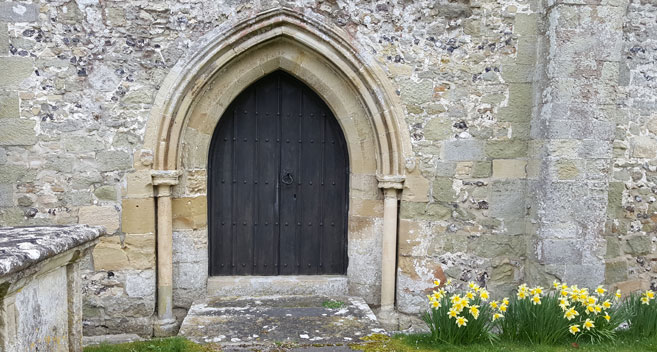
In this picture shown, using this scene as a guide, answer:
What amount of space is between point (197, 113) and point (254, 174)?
86 cm

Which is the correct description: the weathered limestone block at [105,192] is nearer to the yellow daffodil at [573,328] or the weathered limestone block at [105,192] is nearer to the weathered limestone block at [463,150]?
the weathered limestone block at [463,150]

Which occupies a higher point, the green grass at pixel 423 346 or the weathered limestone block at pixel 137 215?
the weathered limestone block at pixel 137 215

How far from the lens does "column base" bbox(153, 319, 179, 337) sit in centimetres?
432

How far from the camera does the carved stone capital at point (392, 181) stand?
14.3ft

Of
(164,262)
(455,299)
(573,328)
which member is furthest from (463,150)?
(164,262)

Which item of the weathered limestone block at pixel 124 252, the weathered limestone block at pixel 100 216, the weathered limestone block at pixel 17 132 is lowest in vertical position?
the weathered limestone block at pixel 124 252

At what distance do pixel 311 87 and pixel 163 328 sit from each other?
9.05 ft

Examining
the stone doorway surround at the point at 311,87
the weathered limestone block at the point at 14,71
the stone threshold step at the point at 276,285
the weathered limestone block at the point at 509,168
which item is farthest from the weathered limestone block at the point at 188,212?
the weathered limestone block at the point at 509,168

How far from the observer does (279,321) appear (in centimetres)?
400

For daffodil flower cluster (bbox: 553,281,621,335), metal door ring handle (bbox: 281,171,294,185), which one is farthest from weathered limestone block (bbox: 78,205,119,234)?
daffodil flower cluster (bbox: 553,281,621,335)

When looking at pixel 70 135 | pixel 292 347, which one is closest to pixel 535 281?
pixel 292 347

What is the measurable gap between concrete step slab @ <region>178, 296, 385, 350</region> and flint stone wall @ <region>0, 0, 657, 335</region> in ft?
1.60

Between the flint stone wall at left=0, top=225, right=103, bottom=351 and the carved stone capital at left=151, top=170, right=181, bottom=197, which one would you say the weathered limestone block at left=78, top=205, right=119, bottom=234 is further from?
the flint stone wall at left=0, top=225, right=103, bottom=351

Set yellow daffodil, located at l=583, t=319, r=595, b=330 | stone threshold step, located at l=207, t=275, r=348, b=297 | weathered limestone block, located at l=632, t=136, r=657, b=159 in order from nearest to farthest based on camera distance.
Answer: yellow daffodil, located at l=583, t=319, r=595, b=330, weathered limestone block, located at l=632, t=136, r=657, b=159, stone threshold step, located at l=207, t=275, r=348, b=297
